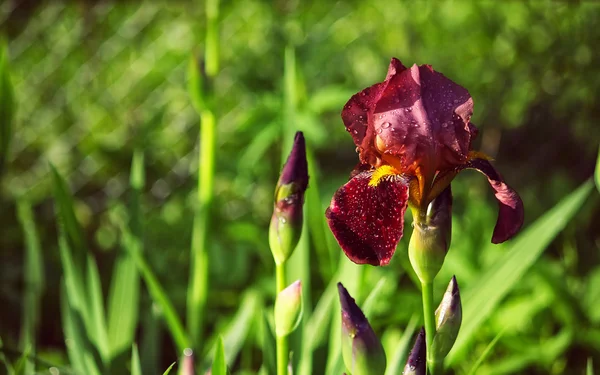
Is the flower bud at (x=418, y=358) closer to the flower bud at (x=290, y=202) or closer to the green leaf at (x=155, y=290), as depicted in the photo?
the flower bud at (x=290, y=202)

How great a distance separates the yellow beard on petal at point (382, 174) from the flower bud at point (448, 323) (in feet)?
0.41

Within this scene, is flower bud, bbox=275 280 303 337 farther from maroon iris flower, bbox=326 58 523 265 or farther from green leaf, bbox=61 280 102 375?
green leaf, bbox=61 280 102 375

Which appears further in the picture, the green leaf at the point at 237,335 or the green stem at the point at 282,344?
the green leaf at the point at 237,335

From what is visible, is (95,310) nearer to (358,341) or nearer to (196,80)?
(196,80)

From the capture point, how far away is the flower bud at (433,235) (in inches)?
26.8

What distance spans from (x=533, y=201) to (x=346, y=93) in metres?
0.61

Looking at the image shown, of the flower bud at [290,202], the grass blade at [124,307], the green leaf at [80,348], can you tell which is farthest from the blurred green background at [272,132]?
the flower bud at [290,202]

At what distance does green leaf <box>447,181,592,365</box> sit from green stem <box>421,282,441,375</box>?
28 centimetres

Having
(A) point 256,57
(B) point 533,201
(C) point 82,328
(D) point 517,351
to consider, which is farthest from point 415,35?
(C) point 82,328

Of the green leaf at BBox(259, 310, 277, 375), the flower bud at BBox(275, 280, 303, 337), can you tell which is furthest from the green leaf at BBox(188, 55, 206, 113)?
the flower bud at BBox(275, 280, 303, 337)

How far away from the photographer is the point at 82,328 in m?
1.16

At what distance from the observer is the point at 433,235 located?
0.68 metres

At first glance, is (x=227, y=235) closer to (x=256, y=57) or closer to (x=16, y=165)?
(x=256, y=57)

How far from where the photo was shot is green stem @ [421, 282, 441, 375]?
0.69 meters
